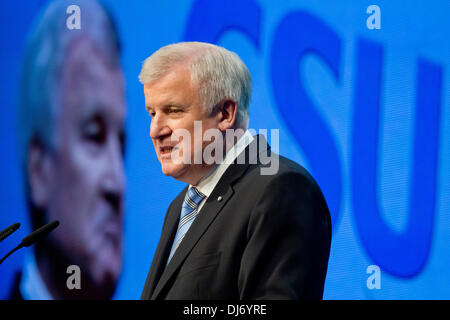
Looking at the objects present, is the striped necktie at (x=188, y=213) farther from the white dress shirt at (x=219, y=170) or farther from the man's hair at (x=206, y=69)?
the man's hair at (x=206, y=69)

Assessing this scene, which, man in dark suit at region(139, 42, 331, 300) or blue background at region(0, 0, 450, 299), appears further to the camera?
blue background at region(0, 0, 450, 299)

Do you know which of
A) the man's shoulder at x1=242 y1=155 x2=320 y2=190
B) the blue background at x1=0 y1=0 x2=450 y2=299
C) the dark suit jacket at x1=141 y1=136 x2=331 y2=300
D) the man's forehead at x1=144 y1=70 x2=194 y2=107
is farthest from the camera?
the blue background at x1=0 y1=0 x2=450 y2=299

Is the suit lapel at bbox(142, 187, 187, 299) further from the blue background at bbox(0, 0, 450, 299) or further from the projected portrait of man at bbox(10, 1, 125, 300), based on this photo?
the projected portrait of man at bbox(10, 1, 125, 300)

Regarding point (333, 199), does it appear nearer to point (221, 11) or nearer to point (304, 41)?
point (304, 41)

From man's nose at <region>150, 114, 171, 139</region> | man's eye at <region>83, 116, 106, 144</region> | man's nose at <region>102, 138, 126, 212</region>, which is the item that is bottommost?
man's nose at <region>102, 138, 126, 212</region>

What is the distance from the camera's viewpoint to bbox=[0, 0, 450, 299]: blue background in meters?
2.76

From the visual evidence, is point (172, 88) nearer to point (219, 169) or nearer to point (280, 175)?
point (219, 169)

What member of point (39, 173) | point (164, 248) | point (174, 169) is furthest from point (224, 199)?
point (39, 173)

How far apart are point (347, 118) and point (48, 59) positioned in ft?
5.27

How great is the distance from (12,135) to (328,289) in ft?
6.10

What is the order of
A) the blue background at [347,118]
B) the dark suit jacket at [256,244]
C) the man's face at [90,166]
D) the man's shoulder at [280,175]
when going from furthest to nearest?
the man's face at [90,166] < the blue background at [347,118] < the man's shoulder at [280,175] < the dark suit jacket at [256,244]

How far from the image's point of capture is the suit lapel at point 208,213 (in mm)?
1455

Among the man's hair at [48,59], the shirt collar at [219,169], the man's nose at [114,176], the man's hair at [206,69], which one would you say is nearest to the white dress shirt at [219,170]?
the shirt collar at [219,169]

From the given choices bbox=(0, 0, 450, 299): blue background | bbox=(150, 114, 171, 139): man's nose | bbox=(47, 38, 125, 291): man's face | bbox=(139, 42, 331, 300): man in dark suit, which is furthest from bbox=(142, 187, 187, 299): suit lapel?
bbox=(47, 38, 125, 291): man's face
